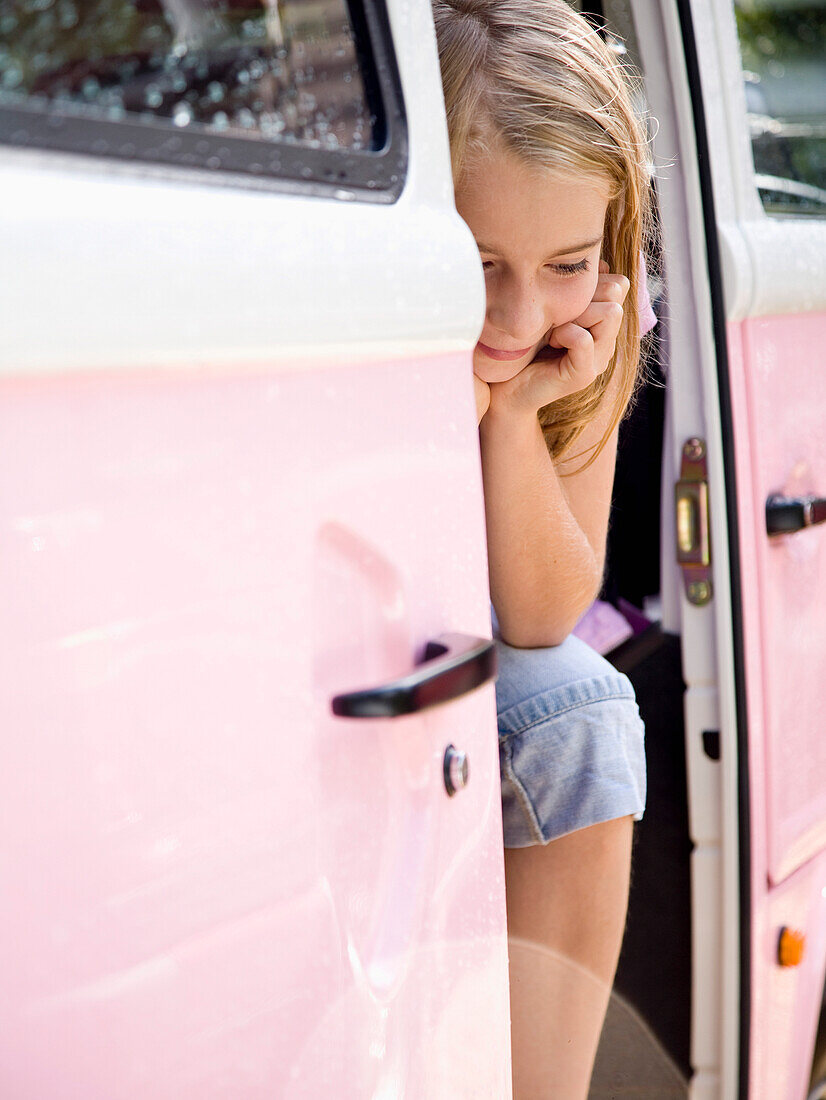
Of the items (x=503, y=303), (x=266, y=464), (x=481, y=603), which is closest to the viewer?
(x=266, y=464)

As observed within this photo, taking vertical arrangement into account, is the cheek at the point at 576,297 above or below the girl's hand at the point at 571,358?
above

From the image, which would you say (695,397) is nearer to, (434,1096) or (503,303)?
(503,303)

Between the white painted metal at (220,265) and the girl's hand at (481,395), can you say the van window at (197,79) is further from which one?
the girl's hand at (481,395)

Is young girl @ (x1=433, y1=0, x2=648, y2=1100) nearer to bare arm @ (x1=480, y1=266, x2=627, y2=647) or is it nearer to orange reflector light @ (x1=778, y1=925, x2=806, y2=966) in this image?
bare arm @ (x1=480, y1=266, x2=627, y2=647)

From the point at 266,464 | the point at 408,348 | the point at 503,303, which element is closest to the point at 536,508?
the point at 503,303

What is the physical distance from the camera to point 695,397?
1662mm

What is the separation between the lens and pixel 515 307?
130 cm

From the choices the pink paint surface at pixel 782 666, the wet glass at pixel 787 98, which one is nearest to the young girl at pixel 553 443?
the pink paint surface at pixel 782 666

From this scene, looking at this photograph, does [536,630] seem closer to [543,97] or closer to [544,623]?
[544,623]

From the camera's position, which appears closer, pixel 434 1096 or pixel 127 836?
pixel 127 836

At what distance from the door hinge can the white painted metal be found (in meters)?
0.74

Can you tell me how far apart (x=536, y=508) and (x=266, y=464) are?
2.25ft

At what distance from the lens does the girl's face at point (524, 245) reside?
1262 millimetres

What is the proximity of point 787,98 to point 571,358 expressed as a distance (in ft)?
2.71
